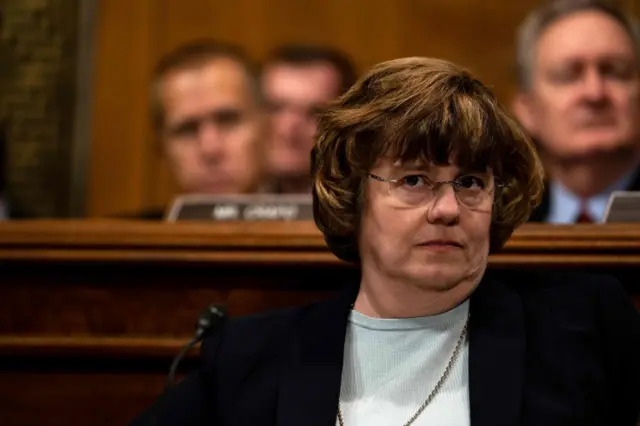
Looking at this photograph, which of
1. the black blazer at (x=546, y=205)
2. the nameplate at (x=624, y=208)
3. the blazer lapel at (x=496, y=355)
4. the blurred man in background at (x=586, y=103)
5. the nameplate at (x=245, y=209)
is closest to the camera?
the blazer lapel at (x=496, y=355)

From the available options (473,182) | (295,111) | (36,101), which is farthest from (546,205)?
(36,101)

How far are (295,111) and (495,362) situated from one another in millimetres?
1794

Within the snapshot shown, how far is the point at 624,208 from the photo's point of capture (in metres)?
1.43

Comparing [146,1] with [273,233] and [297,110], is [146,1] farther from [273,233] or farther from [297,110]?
[273,233]

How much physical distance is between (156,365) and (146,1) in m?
2.22

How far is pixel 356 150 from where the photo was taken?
1134 mm

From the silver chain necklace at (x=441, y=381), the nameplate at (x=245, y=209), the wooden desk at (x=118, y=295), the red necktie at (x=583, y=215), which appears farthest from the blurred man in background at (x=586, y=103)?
the silver chain necklace at (x=441, y=381)

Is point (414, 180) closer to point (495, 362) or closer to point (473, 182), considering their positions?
point (473, 182)

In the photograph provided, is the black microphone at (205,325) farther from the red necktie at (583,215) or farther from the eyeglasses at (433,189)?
the red necktie at (583,215)

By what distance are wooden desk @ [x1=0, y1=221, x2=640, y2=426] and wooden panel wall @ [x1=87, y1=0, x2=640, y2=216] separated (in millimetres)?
1843

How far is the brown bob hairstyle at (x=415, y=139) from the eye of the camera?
1072mm

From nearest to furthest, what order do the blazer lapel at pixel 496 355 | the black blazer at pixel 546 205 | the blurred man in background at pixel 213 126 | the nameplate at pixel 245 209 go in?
the blazer lapel at pixel 496 355 → the nameplate at pixel 245 209 → the black blazer at pixel 546 205 → the blurred man in background at pixel 213 126

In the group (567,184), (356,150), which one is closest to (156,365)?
(356,150)

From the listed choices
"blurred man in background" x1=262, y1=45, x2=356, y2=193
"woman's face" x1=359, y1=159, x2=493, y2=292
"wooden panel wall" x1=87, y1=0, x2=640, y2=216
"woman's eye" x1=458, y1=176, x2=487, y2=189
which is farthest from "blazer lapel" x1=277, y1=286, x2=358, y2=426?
"wooden panel wall" x1=87, y1=0, x2=640, y2=216
